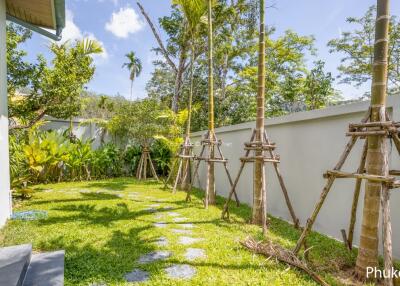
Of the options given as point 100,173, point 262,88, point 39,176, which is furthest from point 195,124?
point 262,88

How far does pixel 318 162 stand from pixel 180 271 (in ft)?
9.38

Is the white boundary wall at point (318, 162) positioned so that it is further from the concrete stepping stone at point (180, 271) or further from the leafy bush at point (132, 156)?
the leafy bush at point (132, 156)

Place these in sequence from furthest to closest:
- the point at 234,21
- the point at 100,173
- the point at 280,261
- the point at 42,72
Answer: the point at 234,21 < the point at 100,173 < the point at 42,72 < the point at 280,261

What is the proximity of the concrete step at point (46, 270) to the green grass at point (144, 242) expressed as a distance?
0.10 meters

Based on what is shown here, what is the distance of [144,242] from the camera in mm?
4008

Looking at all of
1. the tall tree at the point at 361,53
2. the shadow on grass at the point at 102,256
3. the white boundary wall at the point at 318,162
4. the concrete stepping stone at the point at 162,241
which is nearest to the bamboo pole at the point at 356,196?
the white boundary wall at the point at 318,162

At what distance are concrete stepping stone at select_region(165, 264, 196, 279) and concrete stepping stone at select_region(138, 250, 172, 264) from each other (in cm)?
31

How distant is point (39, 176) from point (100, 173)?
230cm

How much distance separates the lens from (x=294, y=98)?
43.8ft

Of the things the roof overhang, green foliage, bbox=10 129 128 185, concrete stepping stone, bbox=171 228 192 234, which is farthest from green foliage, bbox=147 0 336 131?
concrete stepping stone, bbox=171 228 192 234

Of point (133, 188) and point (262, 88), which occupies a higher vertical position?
point (262, 88)

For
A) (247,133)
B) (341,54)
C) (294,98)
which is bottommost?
(247,133)

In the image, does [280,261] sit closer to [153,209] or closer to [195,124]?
[153,209]

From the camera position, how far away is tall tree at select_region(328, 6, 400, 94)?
12984mm
